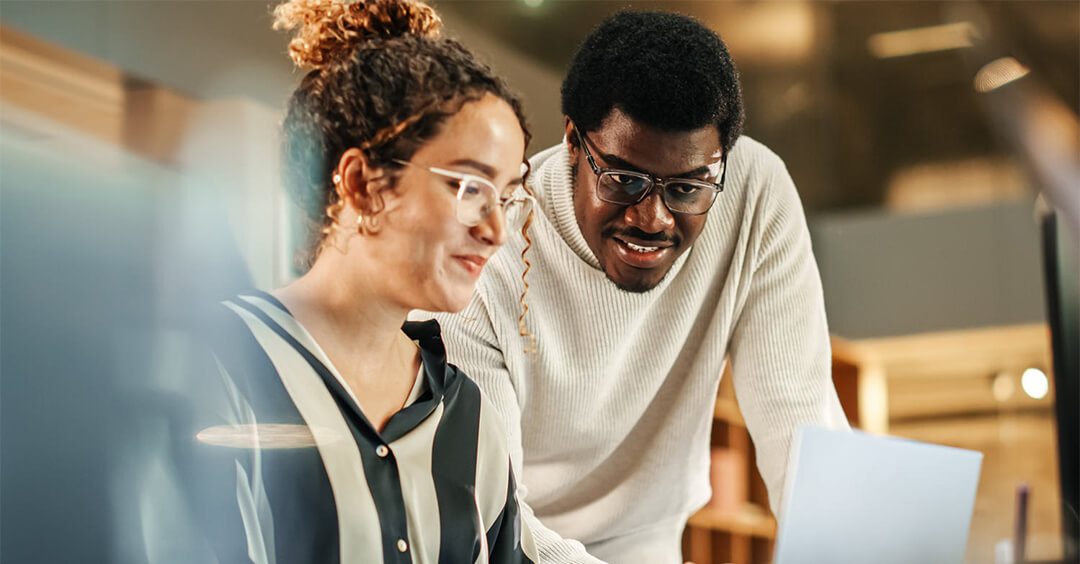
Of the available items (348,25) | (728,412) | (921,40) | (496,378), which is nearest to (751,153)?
(728,412)

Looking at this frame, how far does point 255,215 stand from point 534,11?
0.58m

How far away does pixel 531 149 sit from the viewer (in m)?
1.02

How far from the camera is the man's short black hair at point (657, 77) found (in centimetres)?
111

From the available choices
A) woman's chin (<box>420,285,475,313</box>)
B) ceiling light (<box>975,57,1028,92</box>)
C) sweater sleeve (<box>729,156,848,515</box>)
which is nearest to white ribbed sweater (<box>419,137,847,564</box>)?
sweater sleeve (<box>729,156,848,515</box>)

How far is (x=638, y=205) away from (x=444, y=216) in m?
0.30

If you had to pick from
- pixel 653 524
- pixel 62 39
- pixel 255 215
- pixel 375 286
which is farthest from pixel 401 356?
pixel 653 524

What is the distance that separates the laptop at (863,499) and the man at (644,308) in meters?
0.29

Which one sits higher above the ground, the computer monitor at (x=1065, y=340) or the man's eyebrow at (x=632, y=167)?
the man's eyebrow at (x=632, y=167)

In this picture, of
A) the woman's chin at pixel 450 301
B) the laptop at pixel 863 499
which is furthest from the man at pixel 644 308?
the laptop at pixel 863 499

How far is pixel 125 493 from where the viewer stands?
2.71 ft

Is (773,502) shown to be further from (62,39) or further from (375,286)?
(62,39)

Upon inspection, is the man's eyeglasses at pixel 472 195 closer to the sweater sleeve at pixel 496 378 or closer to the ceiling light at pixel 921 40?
the sweater sleeve at pixel 496 378

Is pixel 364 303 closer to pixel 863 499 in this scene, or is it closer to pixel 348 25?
pixel 348 25

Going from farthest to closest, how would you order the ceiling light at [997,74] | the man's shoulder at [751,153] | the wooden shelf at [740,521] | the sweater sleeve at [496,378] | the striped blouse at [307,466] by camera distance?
the ceiling light at [997,74] < the wooden shelf at [740,521] < the man's shoulder at [751,153] < the sweater sleeve at [496,378] < the striped blouse at [307,466]
